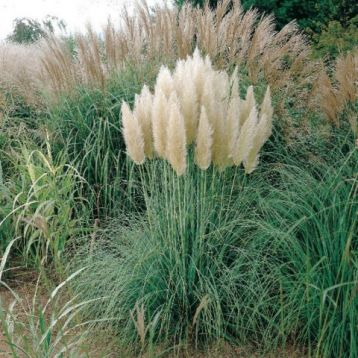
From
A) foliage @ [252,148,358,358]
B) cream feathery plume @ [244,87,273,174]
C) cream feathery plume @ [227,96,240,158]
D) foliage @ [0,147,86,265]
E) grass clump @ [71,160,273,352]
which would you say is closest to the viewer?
foliage @ [252,148,358,358]

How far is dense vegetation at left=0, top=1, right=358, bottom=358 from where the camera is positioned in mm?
3377

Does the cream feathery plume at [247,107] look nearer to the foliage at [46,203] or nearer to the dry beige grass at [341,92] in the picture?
the dry beige grass at [341,92]

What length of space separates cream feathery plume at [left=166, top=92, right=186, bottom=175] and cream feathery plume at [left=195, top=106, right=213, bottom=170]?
0.37 ft

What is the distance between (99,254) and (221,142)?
143cm

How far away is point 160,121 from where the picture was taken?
339cm

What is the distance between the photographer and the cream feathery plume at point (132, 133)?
3.50m

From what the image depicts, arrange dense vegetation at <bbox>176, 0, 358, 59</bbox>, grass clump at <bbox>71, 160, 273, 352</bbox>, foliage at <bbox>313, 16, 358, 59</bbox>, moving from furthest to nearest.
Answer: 1. dense vegetation at <bbox>176, 0, 358, 59</bbox>
2. foliage at <bbox>313, 16, 358, 59</bbox>
3. grass clump at <bbox>71, 160, 273, 352</bbox>

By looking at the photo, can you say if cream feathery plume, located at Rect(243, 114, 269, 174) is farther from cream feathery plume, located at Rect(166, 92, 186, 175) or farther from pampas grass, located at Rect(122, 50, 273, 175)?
cream feathery plume, located at Rect(166, 92, 186, 175)

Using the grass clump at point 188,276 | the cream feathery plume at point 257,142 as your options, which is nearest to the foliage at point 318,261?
the grass clump at point 188,276

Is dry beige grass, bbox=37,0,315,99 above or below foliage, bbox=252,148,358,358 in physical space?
above

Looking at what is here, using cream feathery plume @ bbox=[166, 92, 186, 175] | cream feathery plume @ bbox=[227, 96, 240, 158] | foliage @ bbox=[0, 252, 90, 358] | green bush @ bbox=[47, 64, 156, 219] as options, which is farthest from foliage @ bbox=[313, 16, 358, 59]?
foliage @ bbox=[0, 252, 90, 358]

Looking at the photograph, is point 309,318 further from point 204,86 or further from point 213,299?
point 204,86

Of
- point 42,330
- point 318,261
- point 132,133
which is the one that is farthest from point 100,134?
point 42,330

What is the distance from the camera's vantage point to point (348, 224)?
11.7 feet
